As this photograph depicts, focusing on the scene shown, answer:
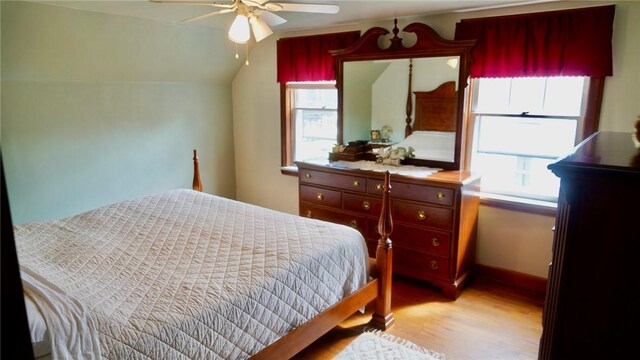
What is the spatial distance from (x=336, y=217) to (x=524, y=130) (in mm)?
1635

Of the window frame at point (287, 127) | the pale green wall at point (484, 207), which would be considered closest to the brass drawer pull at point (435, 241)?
the pale green wall at point (484, 207)

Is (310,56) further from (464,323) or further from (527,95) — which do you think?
(464,323)

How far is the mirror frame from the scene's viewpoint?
10.4 ft

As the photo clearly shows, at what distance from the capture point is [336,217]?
366 cm

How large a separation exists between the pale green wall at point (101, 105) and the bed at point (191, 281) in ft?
3.19

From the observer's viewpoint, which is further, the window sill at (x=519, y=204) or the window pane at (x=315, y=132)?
the window pane at (x=315, y=132)

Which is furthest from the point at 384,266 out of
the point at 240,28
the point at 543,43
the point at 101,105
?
the point at 101,105

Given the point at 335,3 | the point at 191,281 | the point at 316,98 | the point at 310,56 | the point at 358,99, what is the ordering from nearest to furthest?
the point at 191,281, the point at 335,3, the point at 358,99, the point at 310,56, the point at 316,98

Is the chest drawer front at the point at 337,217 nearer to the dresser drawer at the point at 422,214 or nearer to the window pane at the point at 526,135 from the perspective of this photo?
the dresser drawer at the point at 422,214

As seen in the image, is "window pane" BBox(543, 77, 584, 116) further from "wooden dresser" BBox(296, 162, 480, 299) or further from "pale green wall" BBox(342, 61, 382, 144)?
"pale green wall" BBox(342, 61, 382, 144)

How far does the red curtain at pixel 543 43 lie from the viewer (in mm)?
2670

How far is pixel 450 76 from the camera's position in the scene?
3264mm

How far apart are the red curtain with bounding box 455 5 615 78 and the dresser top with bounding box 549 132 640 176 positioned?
161cm

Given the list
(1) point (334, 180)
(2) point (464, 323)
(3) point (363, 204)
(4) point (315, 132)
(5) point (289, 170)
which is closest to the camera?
(2) point (464, 323)
